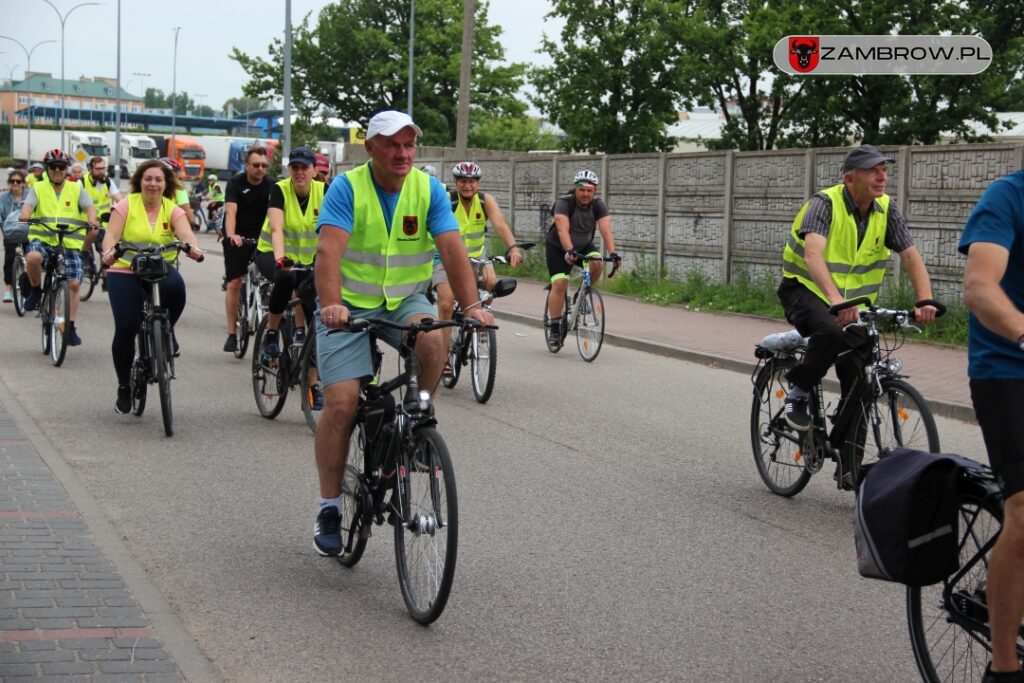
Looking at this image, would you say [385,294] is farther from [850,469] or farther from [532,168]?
[532,168]

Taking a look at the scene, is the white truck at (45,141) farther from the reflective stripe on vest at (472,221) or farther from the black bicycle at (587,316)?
the reflective stripe on vest at (472,221)

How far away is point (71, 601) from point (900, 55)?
296 inches

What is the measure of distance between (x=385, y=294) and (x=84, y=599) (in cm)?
174

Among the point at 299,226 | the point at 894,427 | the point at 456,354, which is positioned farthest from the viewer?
the point at 456,354

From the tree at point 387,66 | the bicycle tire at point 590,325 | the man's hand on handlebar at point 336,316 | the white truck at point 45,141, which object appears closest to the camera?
the man's hand on handlebar at point 336,316

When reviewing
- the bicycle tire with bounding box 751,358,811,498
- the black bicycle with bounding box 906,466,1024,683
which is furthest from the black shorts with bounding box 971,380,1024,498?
the bicycle tire with bounding box 751,358,811,498

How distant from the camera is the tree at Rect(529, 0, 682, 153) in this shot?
145 feet

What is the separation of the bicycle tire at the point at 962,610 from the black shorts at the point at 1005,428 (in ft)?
0.52

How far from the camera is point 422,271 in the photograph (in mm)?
5879

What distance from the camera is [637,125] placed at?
149ft

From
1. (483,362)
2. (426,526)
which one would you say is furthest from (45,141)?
(426,526)

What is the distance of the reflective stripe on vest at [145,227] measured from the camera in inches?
382

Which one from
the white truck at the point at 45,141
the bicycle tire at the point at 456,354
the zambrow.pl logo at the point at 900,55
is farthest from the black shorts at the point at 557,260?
the white truck at the point at 45,141

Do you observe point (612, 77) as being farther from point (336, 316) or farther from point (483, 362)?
A: point (336, 316)
